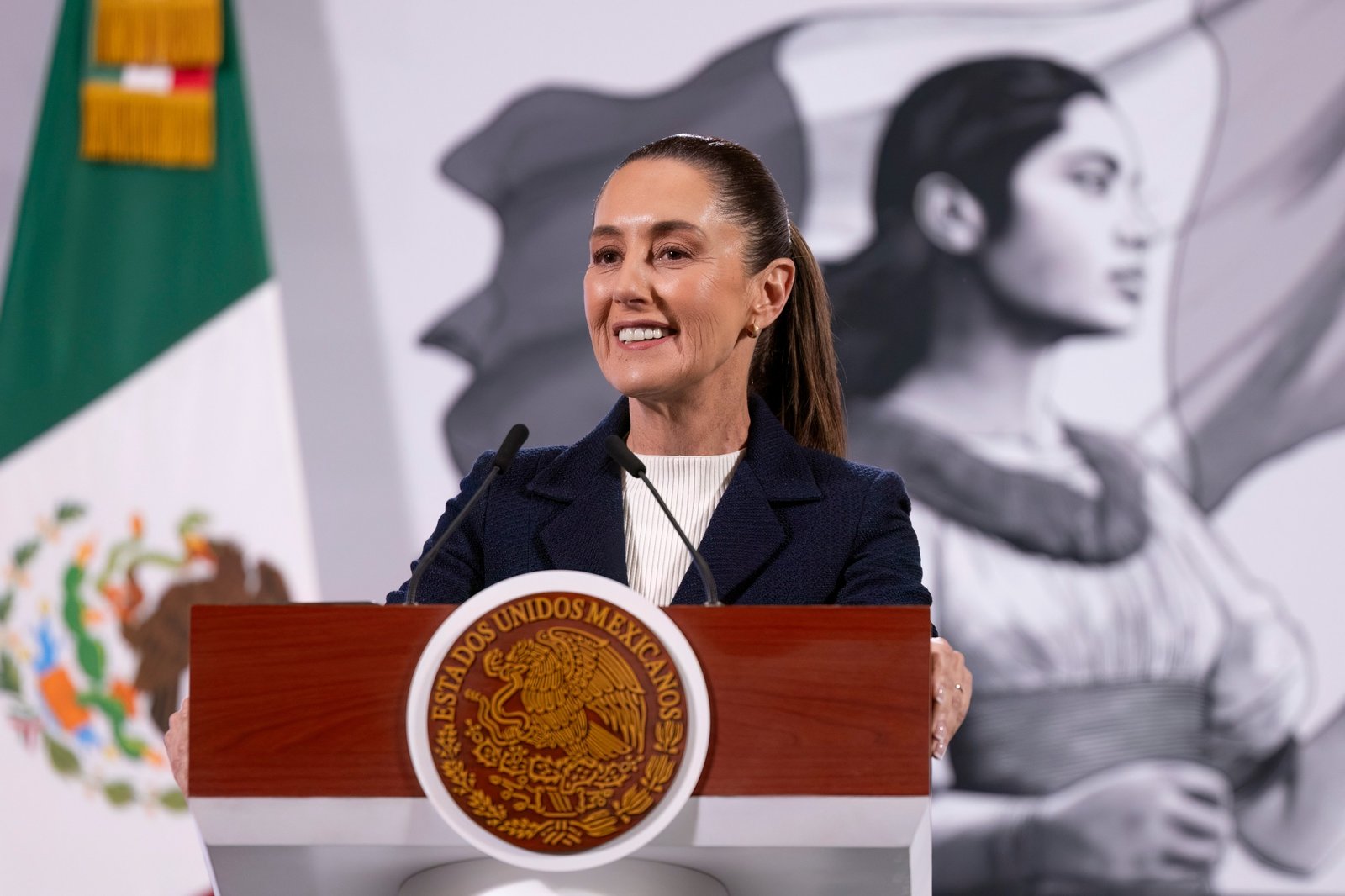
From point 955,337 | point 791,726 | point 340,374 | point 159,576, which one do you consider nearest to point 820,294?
point 791,726

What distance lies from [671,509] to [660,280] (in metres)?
0.32

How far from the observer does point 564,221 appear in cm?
372

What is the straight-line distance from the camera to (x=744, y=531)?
1.80m

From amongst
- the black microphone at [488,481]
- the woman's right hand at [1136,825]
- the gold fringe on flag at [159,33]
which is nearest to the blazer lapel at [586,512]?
the black microphone at [488,481]

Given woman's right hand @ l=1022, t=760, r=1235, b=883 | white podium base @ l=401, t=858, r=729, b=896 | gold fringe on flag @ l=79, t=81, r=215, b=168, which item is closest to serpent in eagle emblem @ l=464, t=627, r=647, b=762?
white podium base @ l=401, t=858, r=729, b=896

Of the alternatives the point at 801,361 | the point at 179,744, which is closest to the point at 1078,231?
the point at 801,361

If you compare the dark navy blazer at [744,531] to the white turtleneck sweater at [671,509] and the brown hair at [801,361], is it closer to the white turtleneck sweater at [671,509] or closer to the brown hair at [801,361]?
the white turtleneck sweater at [671,509]

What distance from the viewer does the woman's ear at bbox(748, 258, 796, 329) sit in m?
1.99

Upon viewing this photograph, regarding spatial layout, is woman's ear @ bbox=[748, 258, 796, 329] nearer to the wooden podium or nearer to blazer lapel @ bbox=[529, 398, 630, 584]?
blazer lapel @ bbox=[529, 398, 630, 584]

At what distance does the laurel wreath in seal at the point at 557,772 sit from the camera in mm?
1144

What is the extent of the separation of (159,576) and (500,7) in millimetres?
1740

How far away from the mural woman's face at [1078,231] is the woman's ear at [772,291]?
178 centimetres

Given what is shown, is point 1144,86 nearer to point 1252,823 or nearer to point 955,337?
point 955,337

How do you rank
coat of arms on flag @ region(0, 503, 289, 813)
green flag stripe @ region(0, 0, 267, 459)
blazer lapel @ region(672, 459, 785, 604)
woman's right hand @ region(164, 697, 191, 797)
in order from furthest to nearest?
1. green flag stripe @ region(0, 0, 267, 459)
2. coat of arms on flag @ region(0, 503, 289, 813)
3. blazer lapel @ region(672, 459, 785, 604)
4. woman's right hand @ region(164, 697, 191, 797)
